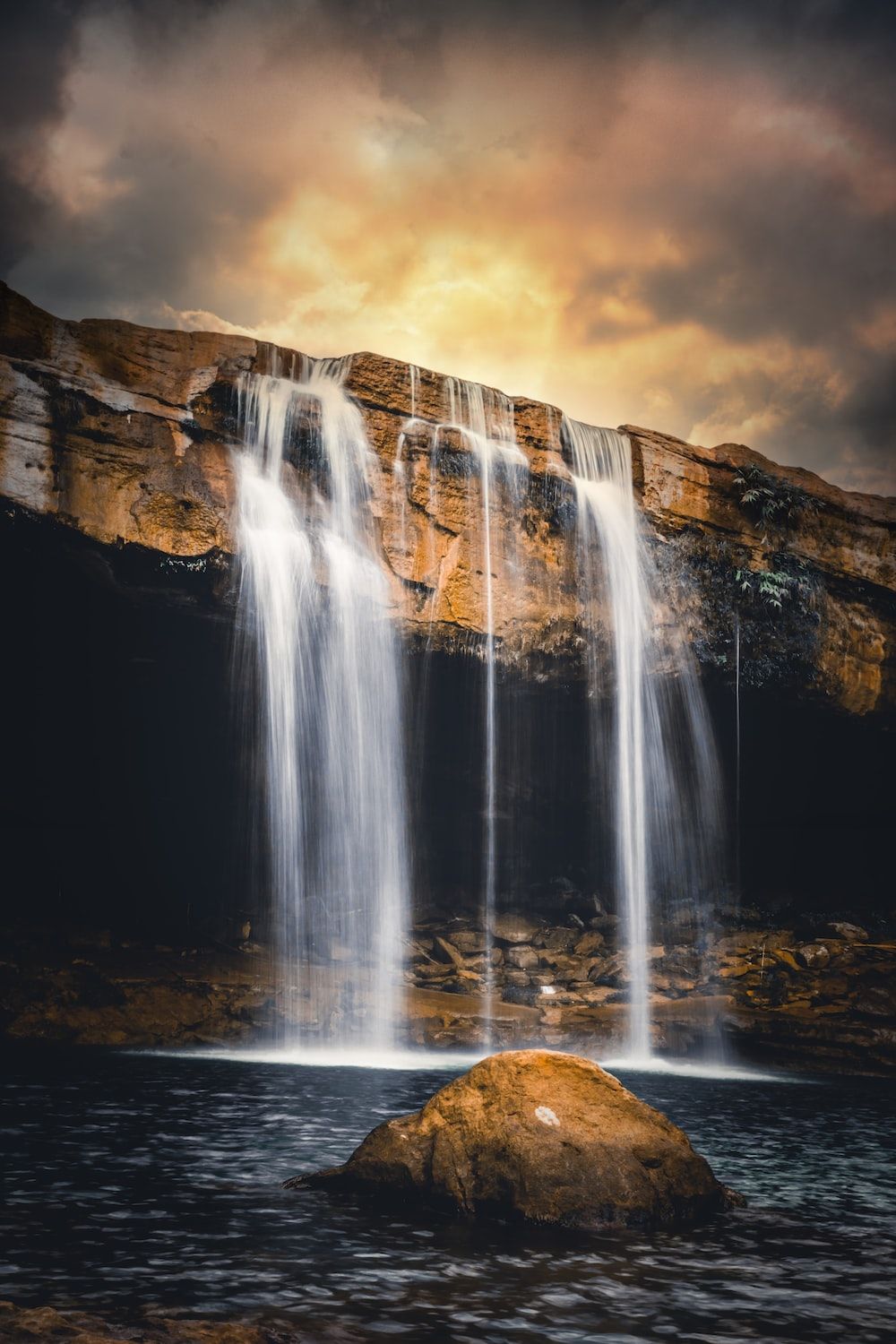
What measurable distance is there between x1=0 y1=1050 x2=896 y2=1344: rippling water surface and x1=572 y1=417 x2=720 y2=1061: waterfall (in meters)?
12.1

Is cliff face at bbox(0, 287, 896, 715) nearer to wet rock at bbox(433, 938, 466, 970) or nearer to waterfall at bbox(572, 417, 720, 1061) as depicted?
waterfall at bbox(572, 417, 720, 1061)

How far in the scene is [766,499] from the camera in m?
23.8

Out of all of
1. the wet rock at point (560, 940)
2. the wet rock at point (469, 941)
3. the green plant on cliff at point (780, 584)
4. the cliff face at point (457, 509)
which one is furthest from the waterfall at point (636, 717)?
the wet rock at point (469, 941)

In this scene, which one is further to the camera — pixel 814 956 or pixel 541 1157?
pixel 814 956

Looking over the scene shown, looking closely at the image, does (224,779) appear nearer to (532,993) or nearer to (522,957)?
(522,957)

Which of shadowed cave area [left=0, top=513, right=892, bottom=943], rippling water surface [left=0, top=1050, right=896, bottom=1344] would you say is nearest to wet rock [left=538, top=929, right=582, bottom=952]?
shadowed cave area [left=0, top=513, right=892, bottom=943]

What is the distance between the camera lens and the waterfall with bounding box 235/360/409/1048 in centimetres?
1903

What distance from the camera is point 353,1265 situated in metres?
6.16

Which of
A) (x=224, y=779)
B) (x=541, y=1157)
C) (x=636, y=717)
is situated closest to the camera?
(x=541, y=1157)

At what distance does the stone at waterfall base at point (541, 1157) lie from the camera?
7.47m

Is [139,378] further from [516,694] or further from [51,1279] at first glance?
[51,1279]

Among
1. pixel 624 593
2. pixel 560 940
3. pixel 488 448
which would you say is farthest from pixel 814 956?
pixel 488 448

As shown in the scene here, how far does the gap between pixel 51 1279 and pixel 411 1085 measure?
1009cm

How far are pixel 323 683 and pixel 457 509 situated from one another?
454cm
